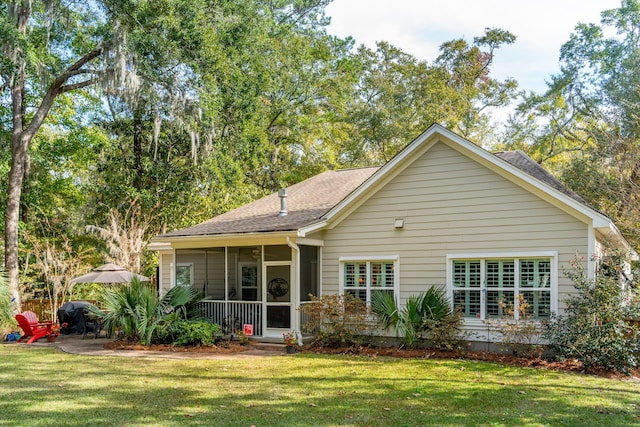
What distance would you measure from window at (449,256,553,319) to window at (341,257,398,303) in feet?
4.85

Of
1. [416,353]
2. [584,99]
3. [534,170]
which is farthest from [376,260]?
[584,99]

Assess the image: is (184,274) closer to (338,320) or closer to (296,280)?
(296,280)

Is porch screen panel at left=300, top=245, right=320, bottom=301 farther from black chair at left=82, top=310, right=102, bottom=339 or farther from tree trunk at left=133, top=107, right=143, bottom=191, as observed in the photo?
tree trunk at left=133, top=107, right=143, bottom=191

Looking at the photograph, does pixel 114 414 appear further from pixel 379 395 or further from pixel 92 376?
pixel 379 395

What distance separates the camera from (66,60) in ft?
68.3

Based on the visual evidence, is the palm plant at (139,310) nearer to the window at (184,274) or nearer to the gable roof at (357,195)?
the gable roof at (357,195)

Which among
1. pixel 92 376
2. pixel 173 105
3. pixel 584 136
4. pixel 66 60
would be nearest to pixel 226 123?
pixel 173 105

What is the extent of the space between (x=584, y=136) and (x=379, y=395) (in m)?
25.8

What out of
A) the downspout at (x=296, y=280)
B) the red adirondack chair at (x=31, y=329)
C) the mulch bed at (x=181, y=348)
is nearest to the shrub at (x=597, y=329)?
the downspout at (x=296, y=280)

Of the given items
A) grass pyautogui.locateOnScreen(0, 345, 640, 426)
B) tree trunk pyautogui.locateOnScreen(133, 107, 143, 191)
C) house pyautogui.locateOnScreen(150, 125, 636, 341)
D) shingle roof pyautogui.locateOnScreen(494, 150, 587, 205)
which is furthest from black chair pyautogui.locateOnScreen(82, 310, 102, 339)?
shingle roof pyautogui.locateOnScreen(494, 150, 587, 205)

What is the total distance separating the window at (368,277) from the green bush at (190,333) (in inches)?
128

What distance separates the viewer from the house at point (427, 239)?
10992 mm

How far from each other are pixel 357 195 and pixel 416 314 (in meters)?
3.09

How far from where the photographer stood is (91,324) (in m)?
15.9
